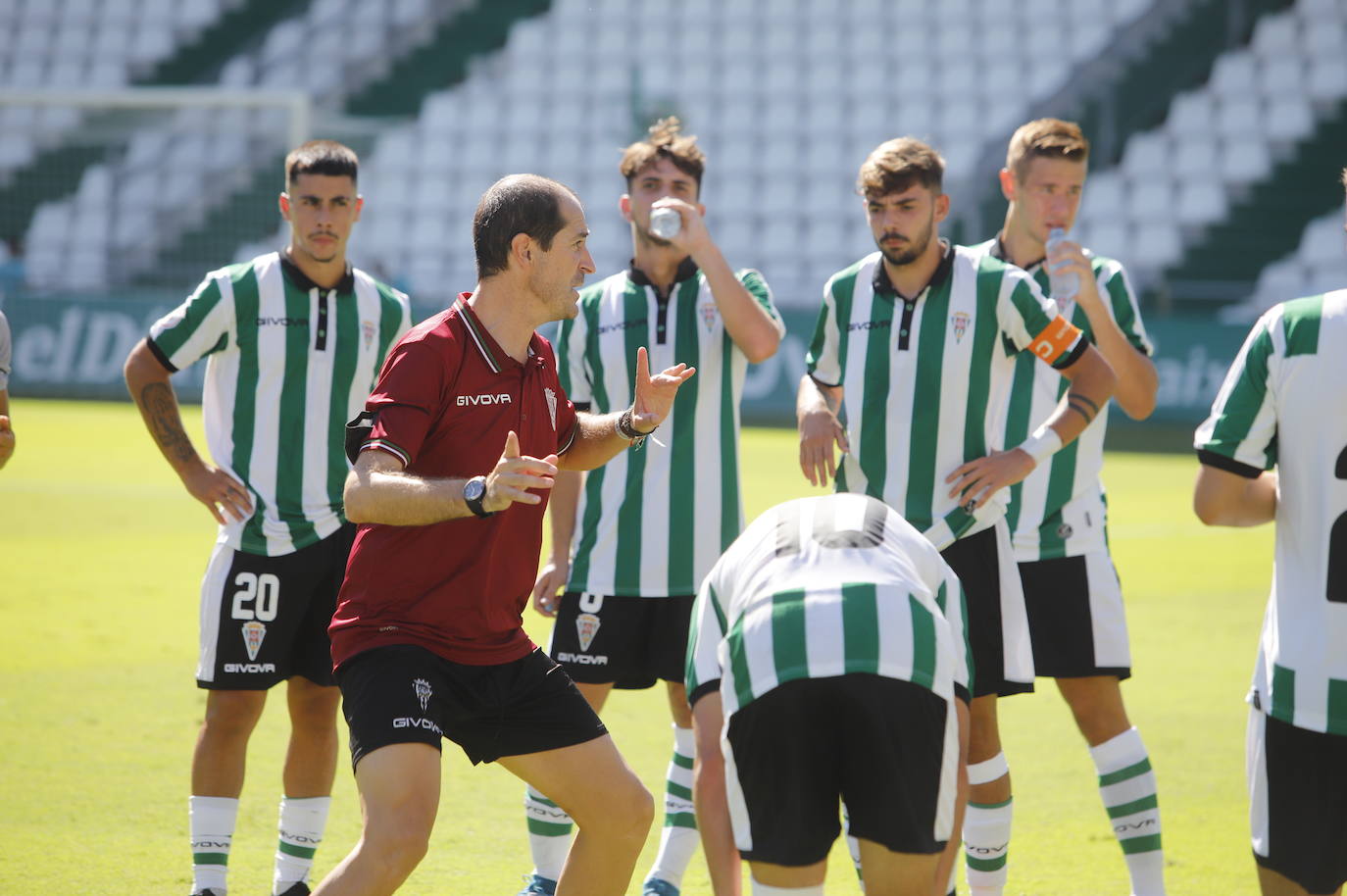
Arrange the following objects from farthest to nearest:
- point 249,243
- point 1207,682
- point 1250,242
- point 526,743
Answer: point 249,243 → point 1250,242 → point 1207,682 → point 526,743

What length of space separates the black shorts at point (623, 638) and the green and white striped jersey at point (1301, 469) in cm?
210

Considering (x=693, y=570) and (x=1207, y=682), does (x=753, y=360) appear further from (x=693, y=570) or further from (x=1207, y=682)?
(x=1207, y=682)

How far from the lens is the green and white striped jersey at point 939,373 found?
461 centimetres

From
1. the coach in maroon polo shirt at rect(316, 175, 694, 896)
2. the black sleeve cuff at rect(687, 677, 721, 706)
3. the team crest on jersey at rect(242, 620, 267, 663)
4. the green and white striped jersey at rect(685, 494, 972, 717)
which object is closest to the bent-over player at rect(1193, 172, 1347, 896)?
the green and white striped jersey at rect(685, 494, 972, 717)

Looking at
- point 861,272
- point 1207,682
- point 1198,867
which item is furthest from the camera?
point 1207,682

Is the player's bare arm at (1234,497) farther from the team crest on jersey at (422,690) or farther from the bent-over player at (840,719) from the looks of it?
the team crest on jersey at (422,690)

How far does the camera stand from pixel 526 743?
146 inches

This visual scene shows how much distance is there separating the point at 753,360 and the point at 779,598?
213cm

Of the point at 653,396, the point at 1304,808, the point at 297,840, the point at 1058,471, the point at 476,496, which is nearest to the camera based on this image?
the point at 1304,808

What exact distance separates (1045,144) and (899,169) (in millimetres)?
951

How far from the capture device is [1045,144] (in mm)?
5219

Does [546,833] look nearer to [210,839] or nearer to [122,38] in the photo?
[210,839]

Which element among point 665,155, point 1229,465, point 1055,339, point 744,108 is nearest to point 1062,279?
point 1055,339

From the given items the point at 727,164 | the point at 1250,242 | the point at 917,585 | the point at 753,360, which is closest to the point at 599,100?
the point at 727,164
